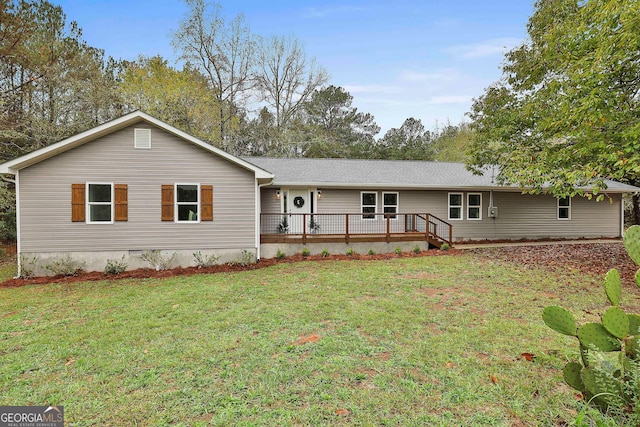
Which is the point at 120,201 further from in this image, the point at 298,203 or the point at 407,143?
the point at 407,143

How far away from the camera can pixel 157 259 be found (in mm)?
9711

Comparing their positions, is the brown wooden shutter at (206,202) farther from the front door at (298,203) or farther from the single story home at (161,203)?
the front door at (298,203)

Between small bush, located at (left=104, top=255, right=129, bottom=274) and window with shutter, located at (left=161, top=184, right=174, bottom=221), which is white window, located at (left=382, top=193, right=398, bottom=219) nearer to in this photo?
window with shutter, located at (left=161, top=184, right=174, bottom=221)

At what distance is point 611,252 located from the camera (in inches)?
416

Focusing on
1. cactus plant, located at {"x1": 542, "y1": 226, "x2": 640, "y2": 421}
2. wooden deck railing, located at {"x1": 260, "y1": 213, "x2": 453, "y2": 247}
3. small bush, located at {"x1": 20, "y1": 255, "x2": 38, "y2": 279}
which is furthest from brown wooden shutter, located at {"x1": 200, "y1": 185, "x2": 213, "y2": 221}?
cactus plant, located at {"x1": 542, "y1": 226, "x2": 640, "y2": 421}

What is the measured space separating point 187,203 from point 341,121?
983 inches

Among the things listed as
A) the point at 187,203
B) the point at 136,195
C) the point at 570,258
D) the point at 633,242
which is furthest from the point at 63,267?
the point at 570,258

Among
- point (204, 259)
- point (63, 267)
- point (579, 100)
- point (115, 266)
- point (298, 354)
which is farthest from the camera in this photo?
point (204, 259)

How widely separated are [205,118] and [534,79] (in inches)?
726

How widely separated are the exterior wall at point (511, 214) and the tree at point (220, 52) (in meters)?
13.2

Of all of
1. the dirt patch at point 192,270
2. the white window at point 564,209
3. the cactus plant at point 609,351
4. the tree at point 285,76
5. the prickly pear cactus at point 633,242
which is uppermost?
the tree at point 285,76

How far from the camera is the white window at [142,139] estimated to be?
9.45 m

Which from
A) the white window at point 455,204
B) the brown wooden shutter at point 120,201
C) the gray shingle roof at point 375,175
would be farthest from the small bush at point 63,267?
the white window at point 455,204

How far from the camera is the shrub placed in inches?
380
